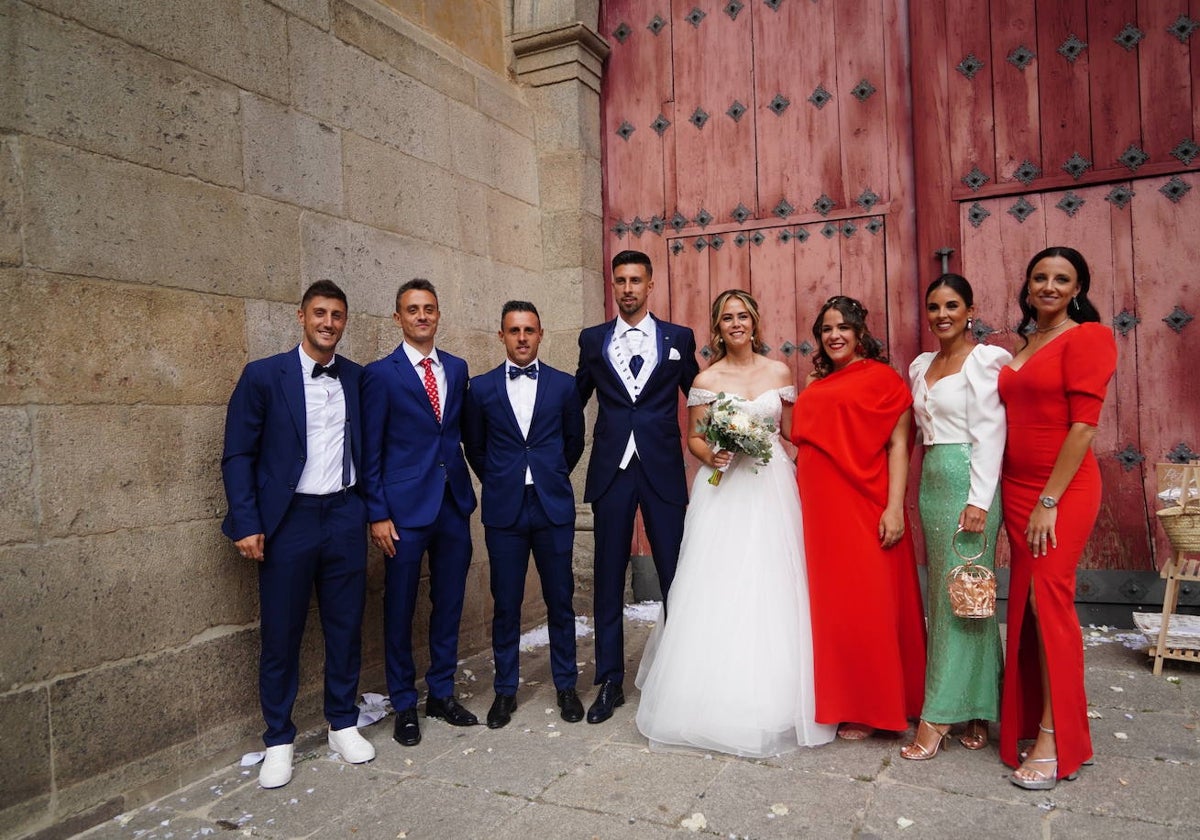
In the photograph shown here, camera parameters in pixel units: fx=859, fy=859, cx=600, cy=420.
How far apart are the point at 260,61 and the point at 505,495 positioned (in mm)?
2072

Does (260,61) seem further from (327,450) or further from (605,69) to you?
(605,69)

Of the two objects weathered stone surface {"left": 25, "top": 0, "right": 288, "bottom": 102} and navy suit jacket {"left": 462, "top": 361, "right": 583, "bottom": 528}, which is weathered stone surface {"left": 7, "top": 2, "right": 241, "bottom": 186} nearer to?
weathered stone surface {"left": 25, "top": 0, "right": 288, "bottom": 102}

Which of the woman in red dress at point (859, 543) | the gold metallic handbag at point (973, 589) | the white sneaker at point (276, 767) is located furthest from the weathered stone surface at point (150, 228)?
the gold metallic handbag at point (973, 589)

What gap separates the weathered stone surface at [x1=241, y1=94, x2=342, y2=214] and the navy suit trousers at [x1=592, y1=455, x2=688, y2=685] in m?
1.82

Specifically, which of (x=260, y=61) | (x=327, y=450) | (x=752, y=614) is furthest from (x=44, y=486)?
(x=752, y=614)

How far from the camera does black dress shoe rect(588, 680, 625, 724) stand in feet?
11.6

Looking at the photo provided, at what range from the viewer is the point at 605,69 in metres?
5.61

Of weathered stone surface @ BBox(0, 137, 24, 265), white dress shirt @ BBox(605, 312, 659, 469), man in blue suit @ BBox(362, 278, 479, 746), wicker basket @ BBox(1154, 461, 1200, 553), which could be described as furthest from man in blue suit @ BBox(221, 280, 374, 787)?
wicker basket @ BBox(1154, 461, 1200, 553)

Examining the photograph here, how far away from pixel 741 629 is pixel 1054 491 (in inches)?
46.1

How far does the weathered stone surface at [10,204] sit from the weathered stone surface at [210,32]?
1.71 ft

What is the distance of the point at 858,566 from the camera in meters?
→ 3.21

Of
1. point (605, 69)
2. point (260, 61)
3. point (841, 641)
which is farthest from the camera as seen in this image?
point (605, 69)

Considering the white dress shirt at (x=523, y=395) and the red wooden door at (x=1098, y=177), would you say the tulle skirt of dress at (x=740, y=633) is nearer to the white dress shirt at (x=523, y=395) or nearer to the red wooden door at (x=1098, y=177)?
the white dress shirt at (x=523, y=395)

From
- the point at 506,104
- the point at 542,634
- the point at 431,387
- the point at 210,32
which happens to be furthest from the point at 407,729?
the point at 506,104
